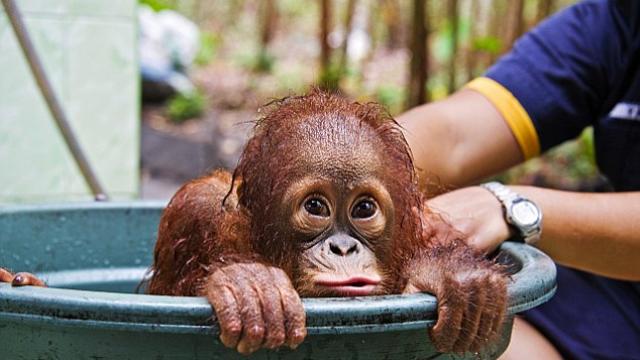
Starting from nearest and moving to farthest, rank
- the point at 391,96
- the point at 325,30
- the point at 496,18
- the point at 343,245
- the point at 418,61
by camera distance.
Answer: the point at 343,245 < the point at 418,61 < the point at 325,30 < the point at 496,18 < the point at 391,96

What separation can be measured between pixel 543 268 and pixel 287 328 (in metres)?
0.37

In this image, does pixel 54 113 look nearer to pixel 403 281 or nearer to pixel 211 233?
pixel 211 233

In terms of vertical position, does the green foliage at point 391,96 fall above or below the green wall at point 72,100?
below

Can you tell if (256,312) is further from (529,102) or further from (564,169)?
(564,169)

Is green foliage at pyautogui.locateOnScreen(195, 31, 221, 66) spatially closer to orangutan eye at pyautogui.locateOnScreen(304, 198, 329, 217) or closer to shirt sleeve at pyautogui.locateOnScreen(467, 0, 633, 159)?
shirt sleeve at pyautogui.locateOnScreen(467, 0, 633, 159)

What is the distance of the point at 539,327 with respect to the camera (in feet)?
5.02

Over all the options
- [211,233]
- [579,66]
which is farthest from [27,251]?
[579,66]

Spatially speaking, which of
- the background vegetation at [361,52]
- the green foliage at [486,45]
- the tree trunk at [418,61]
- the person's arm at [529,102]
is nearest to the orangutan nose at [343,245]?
the person's arm at [529,102]

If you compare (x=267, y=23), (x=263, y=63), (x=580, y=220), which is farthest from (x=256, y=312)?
(x=267, y=23)

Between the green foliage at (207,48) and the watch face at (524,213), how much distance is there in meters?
6.83

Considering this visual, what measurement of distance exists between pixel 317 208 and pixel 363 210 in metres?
0.06

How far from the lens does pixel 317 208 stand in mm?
1136

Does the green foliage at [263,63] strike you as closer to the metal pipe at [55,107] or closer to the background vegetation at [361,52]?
the background vegetation at [361,52]

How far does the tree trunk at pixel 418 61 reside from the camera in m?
3.89
